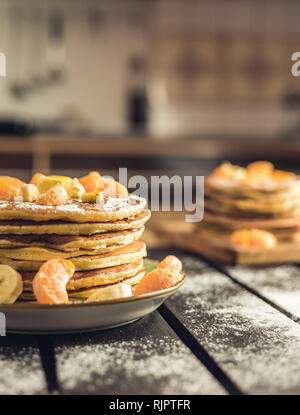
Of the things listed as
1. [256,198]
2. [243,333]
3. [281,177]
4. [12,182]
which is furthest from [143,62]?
[243,333]

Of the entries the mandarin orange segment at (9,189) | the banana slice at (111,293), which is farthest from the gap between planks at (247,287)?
the mandarin orange segment at (9,189)

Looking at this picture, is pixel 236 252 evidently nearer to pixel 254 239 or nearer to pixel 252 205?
pixel 254 239

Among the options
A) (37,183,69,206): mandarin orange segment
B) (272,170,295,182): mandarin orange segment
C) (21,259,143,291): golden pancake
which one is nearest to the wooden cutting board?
(272,170,295,182): mandarin orange segment

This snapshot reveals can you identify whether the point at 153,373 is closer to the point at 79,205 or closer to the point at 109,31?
the point at 79,205

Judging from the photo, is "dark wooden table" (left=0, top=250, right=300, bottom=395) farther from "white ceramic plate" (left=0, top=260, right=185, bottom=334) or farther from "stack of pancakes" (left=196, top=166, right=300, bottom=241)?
"stack of pancakes" (left=196, top=166, right=300, bottom=241)
